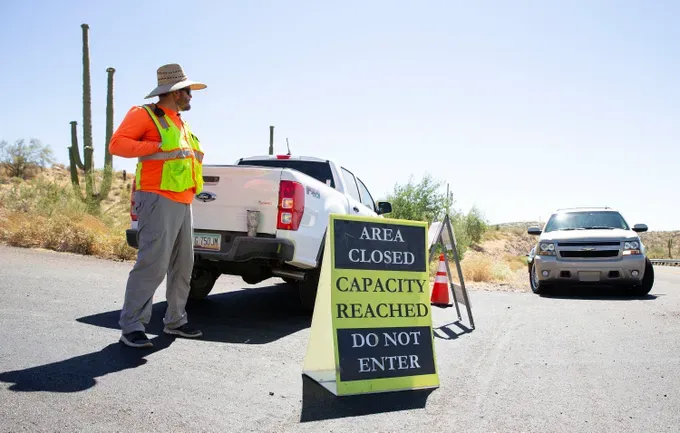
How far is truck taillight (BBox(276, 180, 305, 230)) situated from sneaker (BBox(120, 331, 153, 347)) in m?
1.84

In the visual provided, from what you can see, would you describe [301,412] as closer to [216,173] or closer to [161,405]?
[161,405]

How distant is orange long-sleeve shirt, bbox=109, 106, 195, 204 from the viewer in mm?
4816

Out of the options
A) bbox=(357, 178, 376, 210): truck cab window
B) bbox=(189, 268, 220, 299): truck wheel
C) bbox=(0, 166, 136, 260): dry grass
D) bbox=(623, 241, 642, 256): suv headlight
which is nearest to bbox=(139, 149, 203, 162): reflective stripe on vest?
bbox=(189, 268, 220, 299): truck wheel

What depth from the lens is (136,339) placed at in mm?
4926

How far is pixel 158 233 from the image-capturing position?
4949 mm

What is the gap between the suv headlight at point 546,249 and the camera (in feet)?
39.2

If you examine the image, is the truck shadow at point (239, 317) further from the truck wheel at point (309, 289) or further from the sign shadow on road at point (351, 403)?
the sign shadow on road at point (351, 403)

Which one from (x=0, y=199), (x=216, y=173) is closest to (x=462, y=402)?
(x=216, y=173)

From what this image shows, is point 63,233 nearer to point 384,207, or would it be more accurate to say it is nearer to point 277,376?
point 384,207

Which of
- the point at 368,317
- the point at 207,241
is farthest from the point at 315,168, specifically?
the point at 368,317

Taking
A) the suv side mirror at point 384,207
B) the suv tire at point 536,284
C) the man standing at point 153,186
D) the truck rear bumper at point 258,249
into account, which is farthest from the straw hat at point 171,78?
the suv tire at point 536,284

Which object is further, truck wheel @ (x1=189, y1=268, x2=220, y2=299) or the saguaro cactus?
the saguaro cactus

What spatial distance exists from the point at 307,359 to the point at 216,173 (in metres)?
2.69

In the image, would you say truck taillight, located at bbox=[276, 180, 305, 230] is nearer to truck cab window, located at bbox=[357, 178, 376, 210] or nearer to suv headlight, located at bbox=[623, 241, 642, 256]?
truck cab window, located at bbox=[357, 178, 376, 210]
